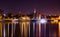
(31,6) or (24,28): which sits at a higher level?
(31,6)

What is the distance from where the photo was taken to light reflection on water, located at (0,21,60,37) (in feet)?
9.02

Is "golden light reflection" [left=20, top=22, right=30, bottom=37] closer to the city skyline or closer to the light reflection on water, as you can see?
the light reflection on water

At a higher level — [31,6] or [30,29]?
[31,6]

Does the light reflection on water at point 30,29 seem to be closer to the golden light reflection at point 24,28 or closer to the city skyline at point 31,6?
the golden light reflection at point 24,28

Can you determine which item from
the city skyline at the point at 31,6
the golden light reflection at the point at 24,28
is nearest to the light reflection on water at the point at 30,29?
the golden light reflection at the point at 24,28

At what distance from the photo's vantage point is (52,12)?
9.12 ft

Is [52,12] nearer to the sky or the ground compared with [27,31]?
nearer to the sky

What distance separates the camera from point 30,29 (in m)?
2.76

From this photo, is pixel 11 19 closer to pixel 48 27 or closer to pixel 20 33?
pixel 20 33

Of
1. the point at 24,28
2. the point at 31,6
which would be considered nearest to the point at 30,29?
the point at 24,28

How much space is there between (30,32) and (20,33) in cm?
12

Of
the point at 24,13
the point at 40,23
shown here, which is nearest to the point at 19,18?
the point at 24,13

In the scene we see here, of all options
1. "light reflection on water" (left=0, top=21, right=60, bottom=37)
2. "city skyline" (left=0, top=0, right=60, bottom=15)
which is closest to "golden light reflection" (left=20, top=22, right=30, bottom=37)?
"light reflection on water" (left=0, top=21, right=60, bottom=37)

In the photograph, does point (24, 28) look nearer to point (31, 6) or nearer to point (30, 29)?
point (30, 29)
